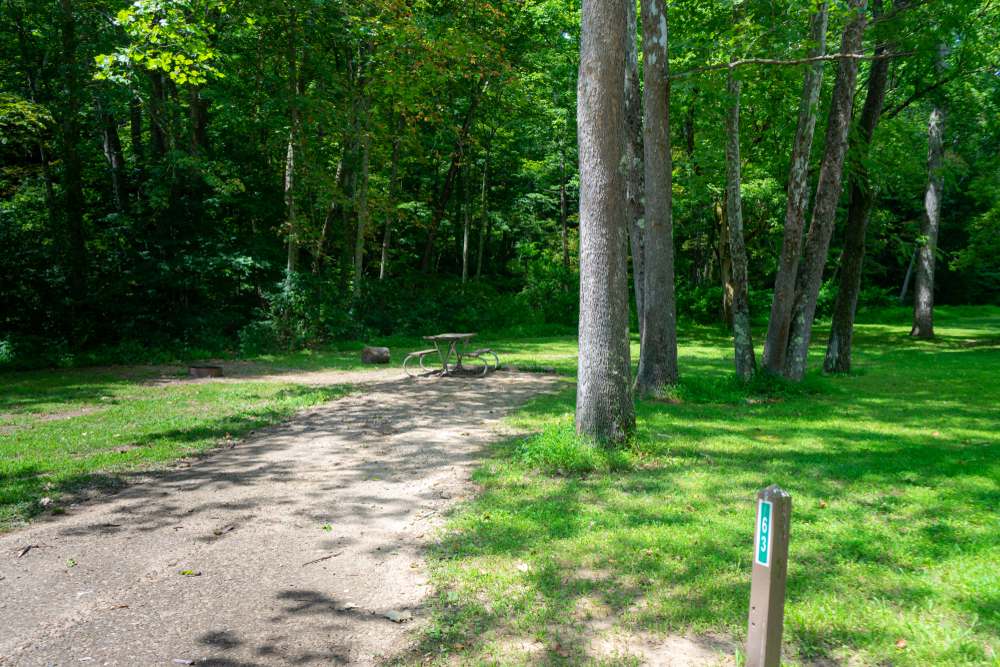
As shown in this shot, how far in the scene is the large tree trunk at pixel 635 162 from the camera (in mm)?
8508

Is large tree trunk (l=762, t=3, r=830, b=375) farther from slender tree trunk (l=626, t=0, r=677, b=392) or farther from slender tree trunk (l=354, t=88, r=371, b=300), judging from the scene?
slender tree trunk (l=354, t=88, r=371, b=300)

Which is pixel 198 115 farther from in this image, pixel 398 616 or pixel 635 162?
pixel 398 616

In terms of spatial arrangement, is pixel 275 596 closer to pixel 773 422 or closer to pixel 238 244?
pixel 773 422

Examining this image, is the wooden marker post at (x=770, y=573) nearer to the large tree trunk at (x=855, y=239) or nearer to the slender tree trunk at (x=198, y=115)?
the large tree trunk at (x=855, y=239)

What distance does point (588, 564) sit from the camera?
3795 mm

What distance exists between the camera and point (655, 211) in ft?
27.9

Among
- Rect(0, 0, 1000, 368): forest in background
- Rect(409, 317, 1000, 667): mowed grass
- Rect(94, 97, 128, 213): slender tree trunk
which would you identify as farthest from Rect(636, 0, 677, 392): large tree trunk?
Rect(94, 97, 128, 213): slender tree trunk

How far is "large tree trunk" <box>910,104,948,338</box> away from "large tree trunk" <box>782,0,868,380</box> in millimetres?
10210

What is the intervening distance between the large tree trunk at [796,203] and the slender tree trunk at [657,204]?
7.86ft

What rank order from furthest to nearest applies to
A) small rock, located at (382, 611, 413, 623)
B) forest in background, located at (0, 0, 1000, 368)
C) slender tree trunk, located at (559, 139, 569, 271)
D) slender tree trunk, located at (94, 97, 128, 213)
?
1. slender tree trunk, located at (559, 139, 569, 271)
2. slender tree trunk, located at (94, 97, 128, 213)
3. forest in background, located at (0, 0, 1000, 368)
4. small rock, located at (382, 611, 413, 623)

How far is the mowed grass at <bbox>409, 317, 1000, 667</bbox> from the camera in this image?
300cm

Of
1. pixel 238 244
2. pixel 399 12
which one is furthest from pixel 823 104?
pixel 238 244

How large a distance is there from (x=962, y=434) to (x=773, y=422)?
2.09 meters

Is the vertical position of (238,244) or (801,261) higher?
(238,244)
